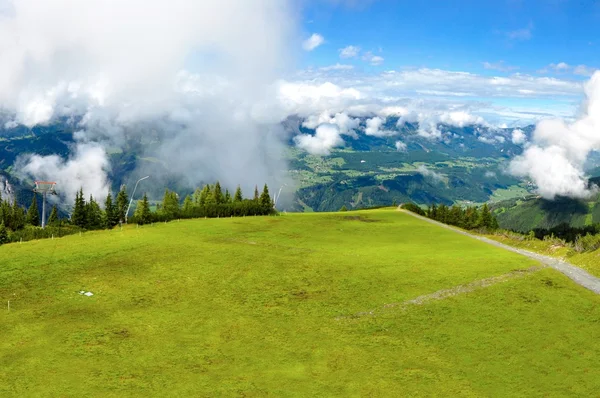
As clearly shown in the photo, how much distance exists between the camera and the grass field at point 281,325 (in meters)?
30.8

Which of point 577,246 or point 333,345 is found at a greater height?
point 577,246

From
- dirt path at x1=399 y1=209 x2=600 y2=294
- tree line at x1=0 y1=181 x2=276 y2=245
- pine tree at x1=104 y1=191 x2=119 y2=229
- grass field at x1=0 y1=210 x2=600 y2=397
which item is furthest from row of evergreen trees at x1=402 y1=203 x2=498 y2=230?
pine tree at x1=104 y1=191 x2=119 y2=229

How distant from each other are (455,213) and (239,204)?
89.2m

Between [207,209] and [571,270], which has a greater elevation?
[207,209]

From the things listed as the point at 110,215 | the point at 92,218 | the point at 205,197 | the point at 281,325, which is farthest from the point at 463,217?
the point at 281,325

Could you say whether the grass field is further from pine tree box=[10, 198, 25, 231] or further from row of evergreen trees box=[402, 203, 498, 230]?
row of evergreen trees box=[402, 203, 498, 230]

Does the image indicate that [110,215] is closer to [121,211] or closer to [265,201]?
[121,211]

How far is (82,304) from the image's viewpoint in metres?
45.0

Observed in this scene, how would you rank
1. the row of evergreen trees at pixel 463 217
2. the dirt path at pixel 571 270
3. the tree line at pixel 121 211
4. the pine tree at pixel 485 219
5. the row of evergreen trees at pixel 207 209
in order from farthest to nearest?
the pine tree at pixel 485 219
the row of evergreen trees at pixel 463 217
the tree line at pixel 121 211
the row of evergreen trees at pixel 207 209
the dirt path at pixel 571 270

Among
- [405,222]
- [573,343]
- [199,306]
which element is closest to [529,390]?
[573,343]

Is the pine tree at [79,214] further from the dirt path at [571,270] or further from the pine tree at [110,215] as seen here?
the dirt path at [571,270]

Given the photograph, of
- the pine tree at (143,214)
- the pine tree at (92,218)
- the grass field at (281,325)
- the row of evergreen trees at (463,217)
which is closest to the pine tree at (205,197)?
the pine tree at (143,214)

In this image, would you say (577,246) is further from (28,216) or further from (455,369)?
(28,216)

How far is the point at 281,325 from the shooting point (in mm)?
41344
